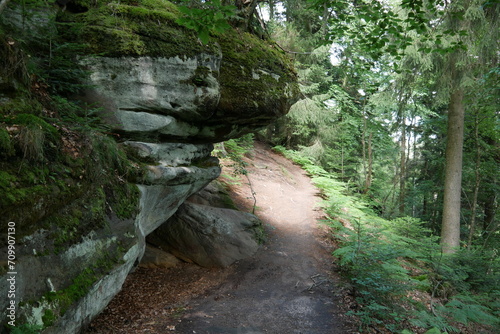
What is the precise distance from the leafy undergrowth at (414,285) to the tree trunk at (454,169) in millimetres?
1151

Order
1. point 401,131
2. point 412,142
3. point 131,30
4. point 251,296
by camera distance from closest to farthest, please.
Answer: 1. point 131,30
2. point 251,296
3. point 401,131
4. point 412,142

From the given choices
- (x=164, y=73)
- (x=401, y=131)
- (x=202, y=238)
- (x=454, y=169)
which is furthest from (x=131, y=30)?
(x=401, y=131)

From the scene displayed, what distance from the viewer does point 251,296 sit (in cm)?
632

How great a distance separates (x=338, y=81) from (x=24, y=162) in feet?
74.9

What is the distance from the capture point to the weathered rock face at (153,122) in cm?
311

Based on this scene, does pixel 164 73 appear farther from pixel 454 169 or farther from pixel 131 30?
pixel 454 169

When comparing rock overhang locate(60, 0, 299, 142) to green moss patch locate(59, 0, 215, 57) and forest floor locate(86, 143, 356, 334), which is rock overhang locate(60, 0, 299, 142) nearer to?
green moss patch locate(59, 0, 215, 57)

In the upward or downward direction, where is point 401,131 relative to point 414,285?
upward

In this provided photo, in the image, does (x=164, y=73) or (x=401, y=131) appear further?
(x=401, y=131)

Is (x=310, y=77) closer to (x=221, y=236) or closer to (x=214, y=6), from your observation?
(x=221, y=236)

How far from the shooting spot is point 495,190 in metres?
13.3

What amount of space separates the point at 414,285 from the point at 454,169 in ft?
19.4

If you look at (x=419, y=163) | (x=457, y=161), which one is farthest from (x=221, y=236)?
(x=419, y=163)

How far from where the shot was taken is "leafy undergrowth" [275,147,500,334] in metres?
5.18
